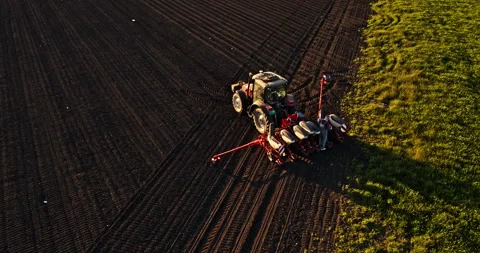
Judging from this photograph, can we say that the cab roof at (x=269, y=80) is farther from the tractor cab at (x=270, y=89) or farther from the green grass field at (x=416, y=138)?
the green grass field at (x=416, y=138)

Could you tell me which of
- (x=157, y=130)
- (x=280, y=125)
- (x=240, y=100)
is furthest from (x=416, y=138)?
(x=157, y=130)

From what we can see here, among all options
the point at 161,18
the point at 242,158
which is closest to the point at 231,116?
the point at 242,158

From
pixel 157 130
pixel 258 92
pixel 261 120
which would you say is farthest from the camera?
pixel 157 130

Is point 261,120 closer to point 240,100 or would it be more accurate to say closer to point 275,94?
point 275,94

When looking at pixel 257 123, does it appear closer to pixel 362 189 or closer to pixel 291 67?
pixel 362 189

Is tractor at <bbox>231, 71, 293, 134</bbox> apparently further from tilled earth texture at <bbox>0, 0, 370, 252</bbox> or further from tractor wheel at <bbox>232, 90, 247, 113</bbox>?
tilled earth texture at <bbox>0, 0, 370, 252</bbox>
